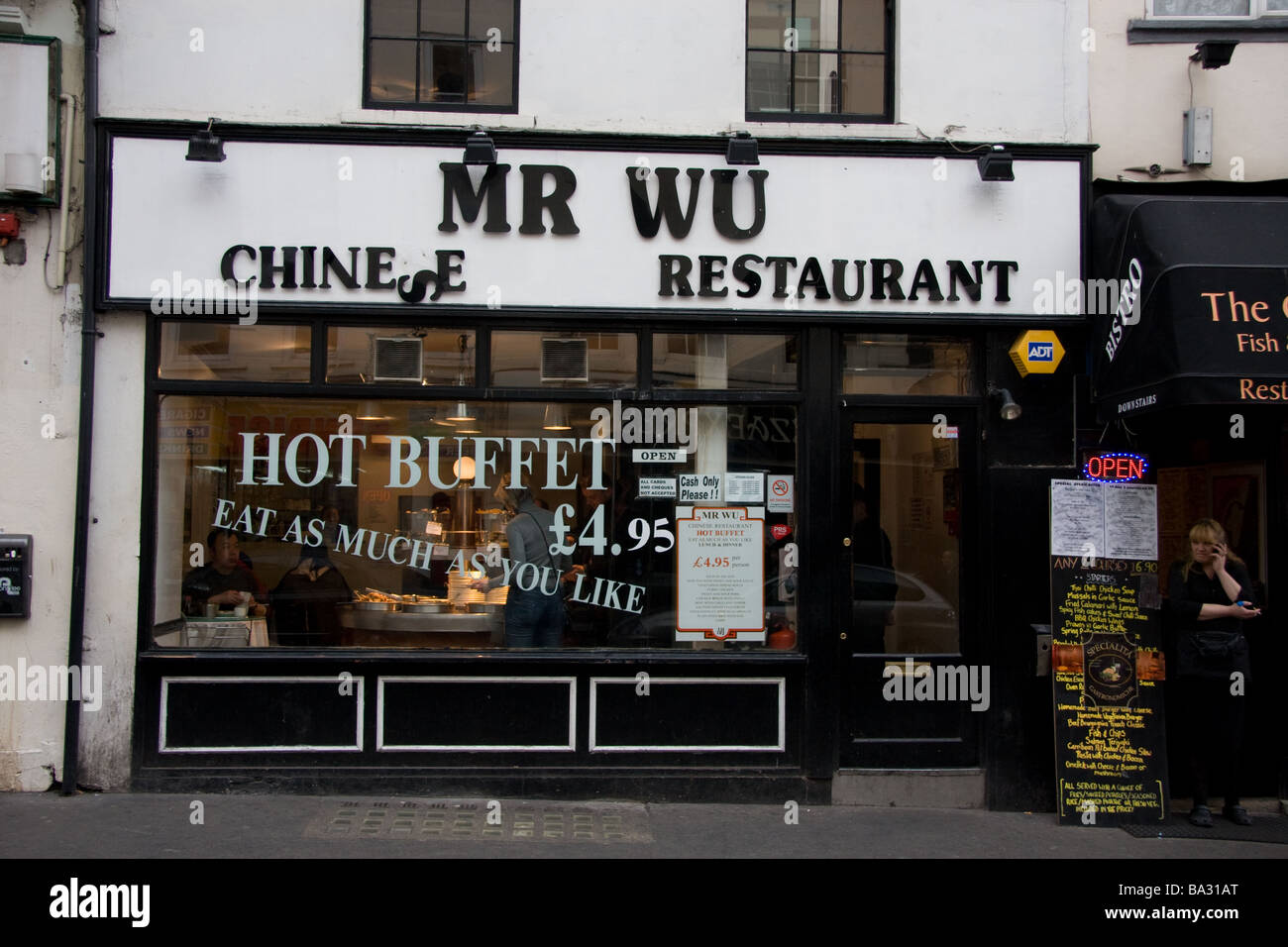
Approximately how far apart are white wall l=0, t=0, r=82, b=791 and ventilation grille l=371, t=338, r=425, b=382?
78.0 inches

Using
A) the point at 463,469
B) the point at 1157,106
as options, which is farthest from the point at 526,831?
the point at 1157,106

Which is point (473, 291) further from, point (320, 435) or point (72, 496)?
point (72, 496)

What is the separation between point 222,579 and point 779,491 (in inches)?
157

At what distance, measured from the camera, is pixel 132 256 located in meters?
7.76

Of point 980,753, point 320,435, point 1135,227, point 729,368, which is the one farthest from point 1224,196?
point 320,435

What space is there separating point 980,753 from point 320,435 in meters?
5.18

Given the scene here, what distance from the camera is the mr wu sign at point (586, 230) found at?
7836 mm

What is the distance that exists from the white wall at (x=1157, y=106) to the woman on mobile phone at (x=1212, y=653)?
8.71 feet

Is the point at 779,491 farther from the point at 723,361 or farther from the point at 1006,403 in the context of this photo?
the point at 1006,403

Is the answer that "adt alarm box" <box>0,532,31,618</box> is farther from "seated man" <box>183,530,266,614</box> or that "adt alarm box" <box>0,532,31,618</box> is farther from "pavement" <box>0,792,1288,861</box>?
"pavement" <box>0,792,1288,861</box>

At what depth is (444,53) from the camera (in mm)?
8258

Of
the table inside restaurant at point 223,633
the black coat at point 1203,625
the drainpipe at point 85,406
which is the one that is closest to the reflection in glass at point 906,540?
the black coat at point 1203,625

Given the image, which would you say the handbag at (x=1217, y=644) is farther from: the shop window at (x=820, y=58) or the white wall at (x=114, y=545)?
the white wall at (x=114, y=545)

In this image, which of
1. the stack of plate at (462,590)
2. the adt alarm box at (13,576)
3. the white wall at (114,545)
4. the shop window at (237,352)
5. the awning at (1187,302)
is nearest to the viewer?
the awning at (1187,302)
